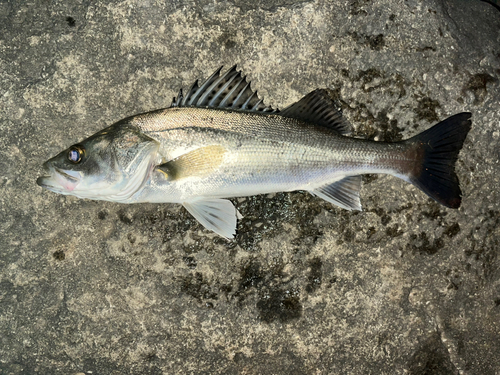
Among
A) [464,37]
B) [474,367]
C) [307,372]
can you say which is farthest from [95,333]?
[464,37]

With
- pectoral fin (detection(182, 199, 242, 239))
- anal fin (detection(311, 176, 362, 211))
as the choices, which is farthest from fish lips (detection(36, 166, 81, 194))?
anal fin (detection(311, 176, 362, 211))

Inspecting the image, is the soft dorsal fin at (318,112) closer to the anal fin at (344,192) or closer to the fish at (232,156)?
the fish at (232,156)

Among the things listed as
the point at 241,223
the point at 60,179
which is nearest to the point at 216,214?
the point at 241,223

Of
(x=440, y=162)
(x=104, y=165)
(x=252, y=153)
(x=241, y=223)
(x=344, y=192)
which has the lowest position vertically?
(x=241, y=223)

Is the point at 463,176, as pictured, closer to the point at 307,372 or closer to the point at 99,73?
the point at 307,372

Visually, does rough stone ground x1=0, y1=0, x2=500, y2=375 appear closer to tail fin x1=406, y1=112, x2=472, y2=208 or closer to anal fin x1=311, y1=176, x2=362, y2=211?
anal fin x1=311, y1=176, x2=362, y2=211

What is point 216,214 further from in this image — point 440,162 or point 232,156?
point 440,162

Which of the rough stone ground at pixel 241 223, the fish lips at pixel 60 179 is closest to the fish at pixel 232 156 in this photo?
the fish lips at pixel 60 179
